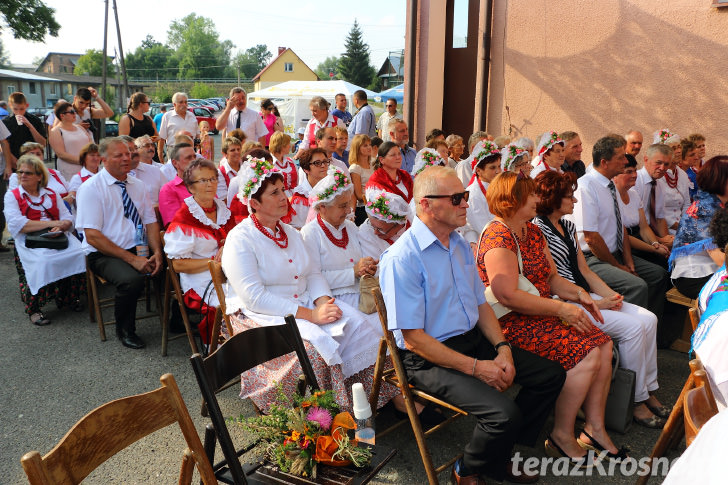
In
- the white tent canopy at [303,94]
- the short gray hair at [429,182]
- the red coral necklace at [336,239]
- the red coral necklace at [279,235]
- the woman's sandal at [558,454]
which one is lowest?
the woman's sandal at [558,454]

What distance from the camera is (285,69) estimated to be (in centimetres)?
7119

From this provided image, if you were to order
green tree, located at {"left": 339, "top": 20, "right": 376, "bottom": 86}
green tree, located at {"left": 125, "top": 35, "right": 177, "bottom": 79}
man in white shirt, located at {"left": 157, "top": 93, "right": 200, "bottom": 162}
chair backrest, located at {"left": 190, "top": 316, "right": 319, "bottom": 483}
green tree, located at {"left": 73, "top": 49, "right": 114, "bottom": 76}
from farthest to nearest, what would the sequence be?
green tree, located at {"left": 125, "top": 35, "right": 177, "bottom": 79} → green tree, located at {"left": 73, "top": 49, "right": 114, "bottom": 76} → green tree, located at {"left": 339, "top": 20, "right": 376, "bottom": 86} → man in white shirt, located at {"left": 157, "top": 93, "right": 200, "bottom": 162} → chair backrest, located at {"left": 190, "top": 316, "right": 319, "bottom": 483}

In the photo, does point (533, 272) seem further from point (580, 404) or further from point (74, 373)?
point (74, 373)

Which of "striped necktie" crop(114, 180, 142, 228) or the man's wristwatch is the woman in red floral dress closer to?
the man's wristwatch

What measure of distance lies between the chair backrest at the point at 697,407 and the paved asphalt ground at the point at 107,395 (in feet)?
3.27

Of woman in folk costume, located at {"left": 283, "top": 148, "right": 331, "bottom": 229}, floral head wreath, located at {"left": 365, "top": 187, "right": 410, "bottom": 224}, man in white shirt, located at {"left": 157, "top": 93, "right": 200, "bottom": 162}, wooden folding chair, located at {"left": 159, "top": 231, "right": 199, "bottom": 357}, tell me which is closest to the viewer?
floral head wreath, located at {"left": 365, "top": 187, "right": 410, "bottom": 224}

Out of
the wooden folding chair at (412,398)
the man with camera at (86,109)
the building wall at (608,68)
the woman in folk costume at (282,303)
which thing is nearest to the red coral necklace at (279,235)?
the woman in folk costume at (282,303)

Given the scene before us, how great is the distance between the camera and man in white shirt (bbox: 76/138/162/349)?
4723 mm

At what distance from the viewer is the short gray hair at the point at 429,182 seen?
2973 mm

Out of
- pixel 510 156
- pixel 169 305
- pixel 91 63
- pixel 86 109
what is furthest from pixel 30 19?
pixel 91 63

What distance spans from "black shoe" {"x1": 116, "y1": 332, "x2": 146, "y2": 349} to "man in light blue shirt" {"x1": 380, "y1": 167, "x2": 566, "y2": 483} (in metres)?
2.63

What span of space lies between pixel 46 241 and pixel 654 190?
5937 millimetres

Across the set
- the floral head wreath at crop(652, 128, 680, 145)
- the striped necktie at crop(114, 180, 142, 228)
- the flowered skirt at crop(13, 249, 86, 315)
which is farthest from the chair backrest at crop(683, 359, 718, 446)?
the floral head wreath at crop(652, 128, 680, 145)

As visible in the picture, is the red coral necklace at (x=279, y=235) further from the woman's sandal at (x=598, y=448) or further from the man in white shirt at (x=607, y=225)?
the man in white shirt at (x=607, y=225)
